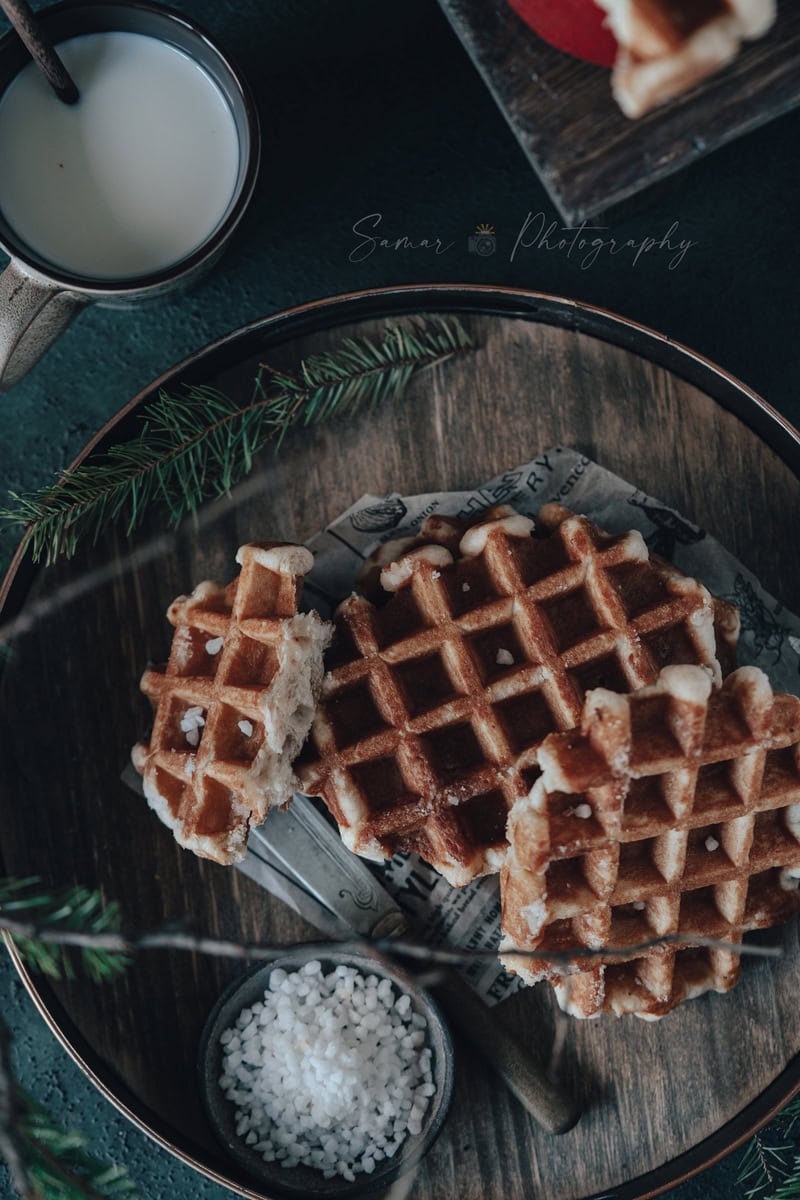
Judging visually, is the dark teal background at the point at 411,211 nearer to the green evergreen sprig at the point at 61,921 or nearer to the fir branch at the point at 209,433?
the fir branch at the point at 209,433

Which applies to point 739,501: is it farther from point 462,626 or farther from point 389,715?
point 389,715

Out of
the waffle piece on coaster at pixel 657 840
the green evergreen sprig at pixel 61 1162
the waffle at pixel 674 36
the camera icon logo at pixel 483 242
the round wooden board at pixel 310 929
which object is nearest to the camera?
the waffle at pixel 674 36

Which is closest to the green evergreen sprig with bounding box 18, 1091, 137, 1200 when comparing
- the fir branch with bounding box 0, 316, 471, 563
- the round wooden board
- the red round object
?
the round wooden board

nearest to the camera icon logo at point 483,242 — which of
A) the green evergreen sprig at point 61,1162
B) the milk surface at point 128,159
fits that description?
the milk surface at point 128,159

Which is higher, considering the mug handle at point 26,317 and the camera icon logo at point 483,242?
the mug handle at point 26,317

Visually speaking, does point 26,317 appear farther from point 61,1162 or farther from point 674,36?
point 61,1162

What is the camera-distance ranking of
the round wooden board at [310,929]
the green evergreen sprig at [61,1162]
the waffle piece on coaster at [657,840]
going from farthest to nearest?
the round wooden board at [310,929], the green evergreen sprig at [61,1162], the waffle piece on coaster at [657,840]

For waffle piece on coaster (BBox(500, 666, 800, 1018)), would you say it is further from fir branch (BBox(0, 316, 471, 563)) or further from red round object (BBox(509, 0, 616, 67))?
red round object (BBox(509, 0, 616, 67))

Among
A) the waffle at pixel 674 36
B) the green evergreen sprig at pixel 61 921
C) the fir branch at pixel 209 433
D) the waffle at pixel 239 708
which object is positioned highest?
the fir branch at pixel 209 433

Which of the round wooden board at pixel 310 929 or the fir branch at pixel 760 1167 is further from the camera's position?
the fir branch at pixel 760 1167
